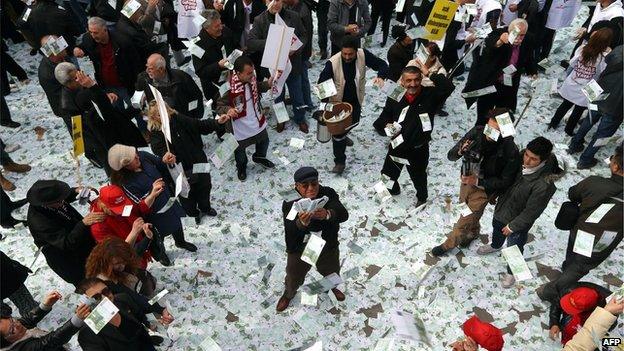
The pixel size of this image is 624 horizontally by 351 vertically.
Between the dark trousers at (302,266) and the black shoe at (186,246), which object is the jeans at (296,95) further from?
the dark trousers at (302,266)

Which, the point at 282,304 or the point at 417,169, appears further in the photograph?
the point at 417,169

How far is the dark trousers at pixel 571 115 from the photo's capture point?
24.9 feet

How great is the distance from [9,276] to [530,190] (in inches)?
222

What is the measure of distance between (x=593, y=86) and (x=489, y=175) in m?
2.70

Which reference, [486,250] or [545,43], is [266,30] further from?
[545,43]

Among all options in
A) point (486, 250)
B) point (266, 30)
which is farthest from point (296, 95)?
point (486, 250)

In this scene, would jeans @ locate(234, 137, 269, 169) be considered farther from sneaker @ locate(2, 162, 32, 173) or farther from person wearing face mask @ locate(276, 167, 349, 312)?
sneaker @ locate(2, 162, 32, 173)

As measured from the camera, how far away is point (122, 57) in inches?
287

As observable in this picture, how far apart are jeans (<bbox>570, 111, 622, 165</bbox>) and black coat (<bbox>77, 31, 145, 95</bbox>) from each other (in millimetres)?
7279

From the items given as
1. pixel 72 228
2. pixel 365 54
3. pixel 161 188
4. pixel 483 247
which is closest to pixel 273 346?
pixel 161 188

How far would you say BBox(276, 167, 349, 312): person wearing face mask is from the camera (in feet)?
14.7

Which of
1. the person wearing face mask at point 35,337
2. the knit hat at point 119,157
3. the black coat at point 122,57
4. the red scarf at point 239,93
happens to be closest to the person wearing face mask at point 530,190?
the red scarf at point 239,93

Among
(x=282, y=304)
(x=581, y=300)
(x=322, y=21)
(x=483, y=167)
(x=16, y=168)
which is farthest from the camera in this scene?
(x=322, y=21)

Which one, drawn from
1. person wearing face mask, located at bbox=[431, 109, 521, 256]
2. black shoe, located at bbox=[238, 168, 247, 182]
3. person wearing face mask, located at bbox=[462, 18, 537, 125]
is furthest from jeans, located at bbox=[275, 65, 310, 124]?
person wearing face mask, located at bbox=[431, 109, 521, 256]
